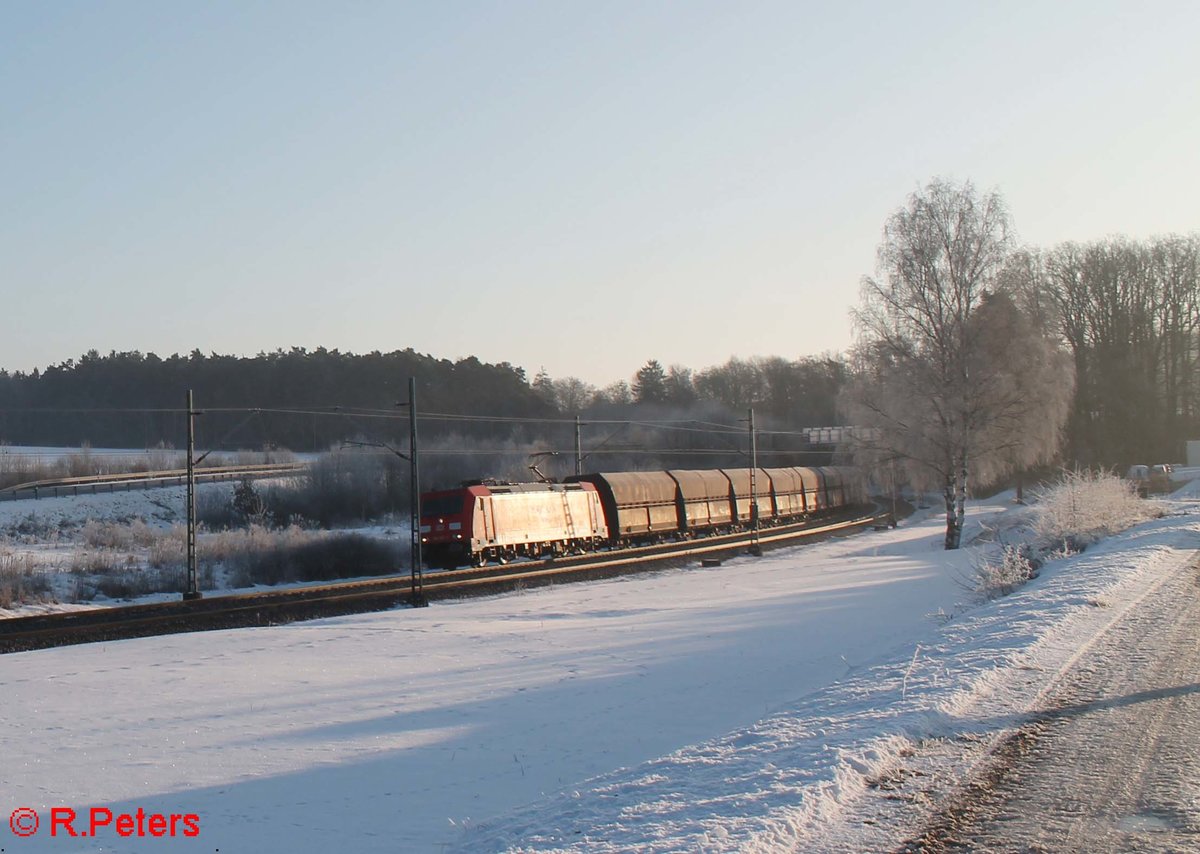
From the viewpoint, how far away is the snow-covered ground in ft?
21.9

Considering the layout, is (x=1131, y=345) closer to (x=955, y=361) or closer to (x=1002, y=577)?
(x=955, y=361)

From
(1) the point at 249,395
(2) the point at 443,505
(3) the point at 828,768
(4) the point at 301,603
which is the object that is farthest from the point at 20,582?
(1) the point at 249,395

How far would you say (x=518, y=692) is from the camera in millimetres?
12438

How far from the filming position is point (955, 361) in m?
38.5

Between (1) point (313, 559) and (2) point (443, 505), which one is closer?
(2) point (443, 505)

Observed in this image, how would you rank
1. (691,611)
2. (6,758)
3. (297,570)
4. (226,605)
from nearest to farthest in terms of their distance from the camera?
Answer: (6,758) < (691,611) < (226,605) < (297,570)

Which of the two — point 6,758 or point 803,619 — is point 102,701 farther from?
point 803,619

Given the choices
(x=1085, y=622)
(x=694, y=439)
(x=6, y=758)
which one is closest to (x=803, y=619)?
(x=1085, y=622)

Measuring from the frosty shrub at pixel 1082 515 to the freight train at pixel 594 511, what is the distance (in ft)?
37.0

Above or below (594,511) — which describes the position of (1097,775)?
below

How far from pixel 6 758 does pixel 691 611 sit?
13.6 meters

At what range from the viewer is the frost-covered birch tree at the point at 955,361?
124ft

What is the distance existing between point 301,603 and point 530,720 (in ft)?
43.5

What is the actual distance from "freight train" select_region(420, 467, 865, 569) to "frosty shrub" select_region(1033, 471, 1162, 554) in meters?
11.3
